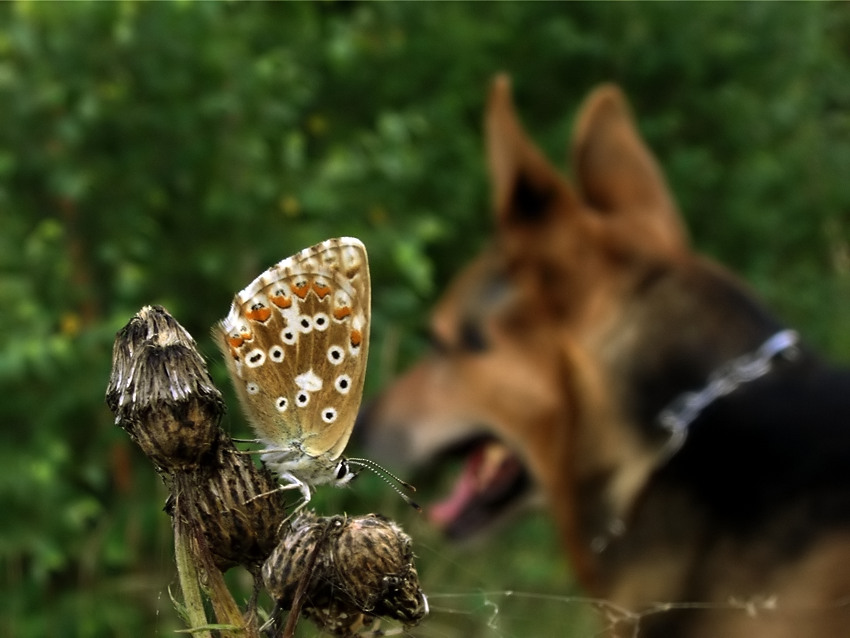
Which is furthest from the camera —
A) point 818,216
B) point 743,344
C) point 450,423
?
point 818,216

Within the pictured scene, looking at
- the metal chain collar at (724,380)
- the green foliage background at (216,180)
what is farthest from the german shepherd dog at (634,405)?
the green foliage background at (216,180)

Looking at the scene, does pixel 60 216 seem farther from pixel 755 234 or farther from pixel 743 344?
pixel 755 234

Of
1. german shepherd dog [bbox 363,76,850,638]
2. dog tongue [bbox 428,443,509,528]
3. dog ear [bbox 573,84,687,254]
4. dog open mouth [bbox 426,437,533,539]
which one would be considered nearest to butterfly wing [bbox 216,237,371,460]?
german shepherd dog [bbox 363,76,850,638]

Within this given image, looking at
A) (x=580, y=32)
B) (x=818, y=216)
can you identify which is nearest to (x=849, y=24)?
(x=818, y=216)

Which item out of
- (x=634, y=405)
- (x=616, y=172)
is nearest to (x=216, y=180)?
(x=616, y=172)

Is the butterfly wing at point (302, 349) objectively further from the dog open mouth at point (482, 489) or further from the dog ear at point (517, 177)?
the dog open mouth at point (482, 489)

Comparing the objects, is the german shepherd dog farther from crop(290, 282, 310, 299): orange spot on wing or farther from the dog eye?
crop(290, 282, 310, 299): orange spot on wing

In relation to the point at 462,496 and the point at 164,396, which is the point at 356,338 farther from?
the point at 462,496
